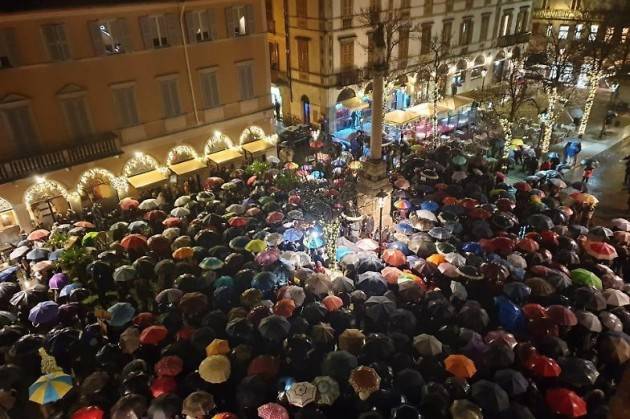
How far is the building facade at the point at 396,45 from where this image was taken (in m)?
32.7

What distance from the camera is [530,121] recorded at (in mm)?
35094

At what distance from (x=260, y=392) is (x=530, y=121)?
31337 mm

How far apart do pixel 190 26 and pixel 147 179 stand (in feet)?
26.9

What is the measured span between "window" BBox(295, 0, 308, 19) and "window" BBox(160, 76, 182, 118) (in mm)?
12296

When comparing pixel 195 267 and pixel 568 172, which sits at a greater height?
pixel 195 267

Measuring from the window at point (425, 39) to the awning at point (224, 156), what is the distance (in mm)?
19313

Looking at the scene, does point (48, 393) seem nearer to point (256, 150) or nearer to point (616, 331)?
point (616, 331)

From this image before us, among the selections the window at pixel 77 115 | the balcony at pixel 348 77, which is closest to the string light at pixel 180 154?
the window at pixel 77 115

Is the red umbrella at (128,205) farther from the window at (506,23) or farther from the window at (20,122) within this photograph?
the window at (506,23)

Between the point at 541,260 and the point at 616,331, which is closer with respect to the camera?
the point at 616,331

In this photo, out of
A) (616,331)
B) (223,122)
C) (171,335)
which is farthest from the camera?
(223,122)

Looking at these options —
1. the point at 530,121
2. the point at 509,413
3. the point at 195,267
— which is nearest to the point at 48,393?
the point at 195,267

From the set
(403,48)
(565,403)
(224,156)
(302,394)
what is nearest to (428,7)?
(403,48)

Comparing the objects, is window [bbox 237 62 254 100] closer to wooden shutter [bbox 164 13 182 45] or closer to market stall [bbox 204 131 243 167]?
market stall [bbox 204 131 243 167]
